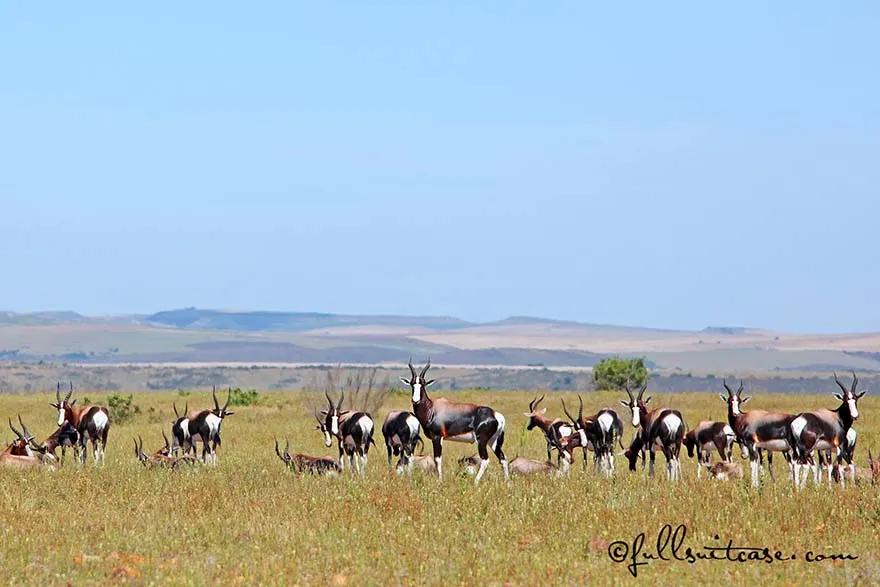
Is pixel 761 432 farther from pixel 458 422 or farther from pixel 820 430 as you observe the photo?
pixel 458 422

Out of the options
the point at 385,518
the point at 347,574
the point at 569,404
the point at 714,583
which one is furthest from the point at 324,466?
the point at 569,404

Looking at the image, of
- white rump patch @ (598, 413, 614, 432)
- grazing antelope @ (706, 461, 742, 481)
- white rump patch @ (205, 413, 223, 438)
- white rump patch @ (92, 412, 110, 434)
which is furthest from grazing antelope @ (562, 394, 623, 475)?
A: white rump patch @ (92, 412, 110, 434)

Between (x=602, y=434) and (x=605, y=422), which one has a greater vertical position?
(x=605, y=422)

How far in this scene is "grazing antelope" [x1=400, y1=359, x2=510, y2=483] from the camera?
21219mm

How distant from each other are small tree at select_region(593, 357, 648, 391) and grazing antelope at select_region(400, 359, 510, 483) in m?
41.6

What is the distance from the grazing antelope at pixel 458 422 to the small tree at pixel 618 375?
41632 millimetres

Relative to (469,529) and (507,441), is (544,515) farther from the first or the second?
(507,441)

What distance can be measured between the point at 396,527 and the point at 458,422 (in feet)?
21.6

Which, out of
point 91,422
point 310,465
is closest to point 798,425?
point 310,465

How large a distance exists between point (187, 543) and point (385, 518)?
9.67 feet

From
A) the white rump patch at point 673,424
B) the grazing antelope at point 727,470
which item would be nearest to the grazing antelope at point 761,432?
the grazing antelope at point 727,470

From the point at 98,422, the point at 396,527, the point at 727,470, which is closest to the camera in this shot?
the point at 396,527

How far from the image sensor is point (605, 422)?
2298 cm

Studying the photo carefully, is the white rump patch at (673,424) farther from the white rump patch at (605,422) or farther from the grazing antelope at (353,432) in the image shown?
the grazing antelope at (353,432)
